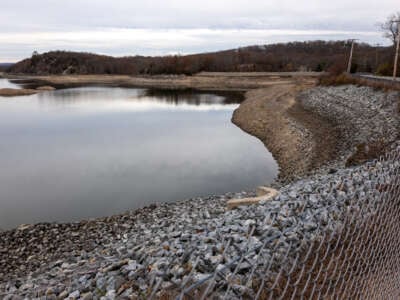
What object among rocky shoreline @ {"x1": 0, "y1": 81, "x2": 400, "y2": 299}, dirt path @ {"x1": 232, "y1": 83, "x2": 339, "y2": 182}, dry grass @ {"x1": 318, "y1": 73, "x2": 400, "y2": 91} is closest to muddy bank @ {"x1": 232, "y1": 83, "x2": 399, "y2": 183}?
dirt path @ {"x1": 232, "y1": 83, "x2": 339, "y2": 182}

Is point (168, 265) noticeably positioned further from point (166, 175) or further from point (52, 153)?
point (52, 153)

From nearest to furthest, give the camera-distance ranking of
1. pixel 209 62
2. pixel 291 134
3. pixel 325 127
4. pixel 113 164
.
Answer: pixel 113 164 → pixel 291 134 → pixel 325 127 → pixel 209 62

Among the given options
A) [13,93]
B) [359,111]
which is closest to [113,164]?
[359,111]

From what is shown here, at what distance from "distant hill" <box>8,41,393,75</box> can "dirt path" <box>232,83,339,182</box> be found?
3642 centimetres

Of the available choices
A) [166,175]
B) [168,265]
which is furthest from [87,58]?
[168,265]

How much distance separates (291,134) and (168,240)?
13.6 meters

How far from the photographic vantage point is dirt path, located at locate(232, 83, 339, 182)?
44.4ft

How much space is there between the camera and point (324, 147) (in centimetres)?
1470

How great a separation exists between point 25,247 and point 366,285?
23.6ft

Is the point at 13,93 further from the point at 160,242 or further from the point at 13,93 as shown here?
the point at 160,242

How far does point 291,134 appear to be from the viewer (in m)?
17.8

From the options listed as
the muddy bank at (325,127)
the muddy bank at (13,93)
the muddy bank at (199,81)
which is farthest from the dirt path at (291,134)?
the muddy bank at (199,81)

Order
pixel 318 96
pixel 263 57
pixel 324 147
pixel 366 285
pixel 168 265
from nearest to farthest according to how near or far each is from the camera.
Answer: pixel 366 285 < pixel 168 265 < pixel 324 147 < pixel 318 96 < pixel 263 57

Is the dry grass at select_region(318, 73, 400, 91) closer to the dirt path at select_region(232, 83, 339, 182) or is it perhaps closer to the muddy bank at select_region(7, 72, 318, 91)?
the dirt path at select_region(232, 83, 339, 182)
